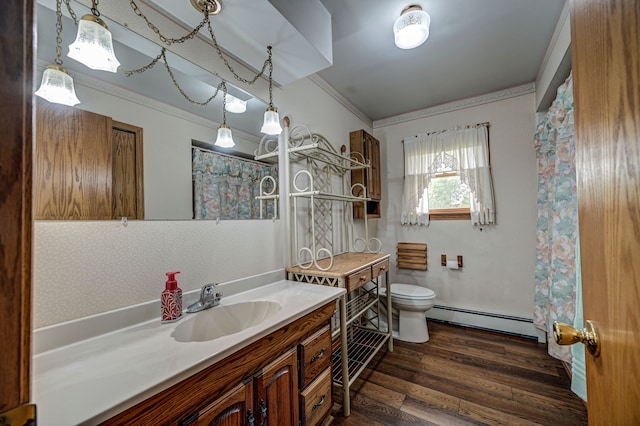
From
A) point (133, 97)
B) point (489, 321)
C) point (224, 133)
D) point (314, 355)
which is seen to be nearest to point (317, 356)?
point (314, 355)

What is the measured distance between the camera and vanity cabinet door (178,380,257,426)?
685mm

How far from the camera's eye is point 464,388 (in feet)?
5.47

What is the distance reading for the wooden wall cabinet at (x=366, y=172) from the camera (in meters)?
2.54

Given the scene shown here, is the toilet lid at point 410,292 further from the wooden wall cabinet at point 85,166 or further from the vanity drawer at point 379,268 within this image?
the wooden wall cabinet at point 85,166

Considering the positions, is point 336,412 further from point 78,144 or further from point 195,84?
point 195,84

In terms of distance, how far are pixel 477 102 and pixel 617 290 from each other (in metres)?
2.74

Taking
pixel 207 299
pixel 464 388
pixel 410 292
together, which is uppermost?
pixel 207 299

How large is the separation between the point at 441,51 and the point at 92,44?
6.84 feet

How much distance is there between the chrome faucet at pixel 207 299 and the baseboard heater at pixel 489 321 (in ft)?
8.17

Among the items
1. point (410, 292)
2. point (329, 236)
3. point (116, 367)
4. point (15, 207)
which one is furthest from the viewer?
point (410, 292)

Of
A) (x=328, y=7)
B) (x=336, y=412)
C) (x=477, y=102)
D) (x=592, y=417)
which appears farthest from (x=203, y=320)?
(x=477, y=102)

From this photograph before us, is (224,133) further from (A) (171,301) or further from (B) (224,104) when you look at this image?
(A) (171,301)

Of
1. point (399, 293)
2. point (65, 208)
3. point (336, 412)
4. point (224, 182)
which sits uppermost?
point (224, 182)

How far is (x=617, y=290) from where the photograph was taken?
43 centimetres
